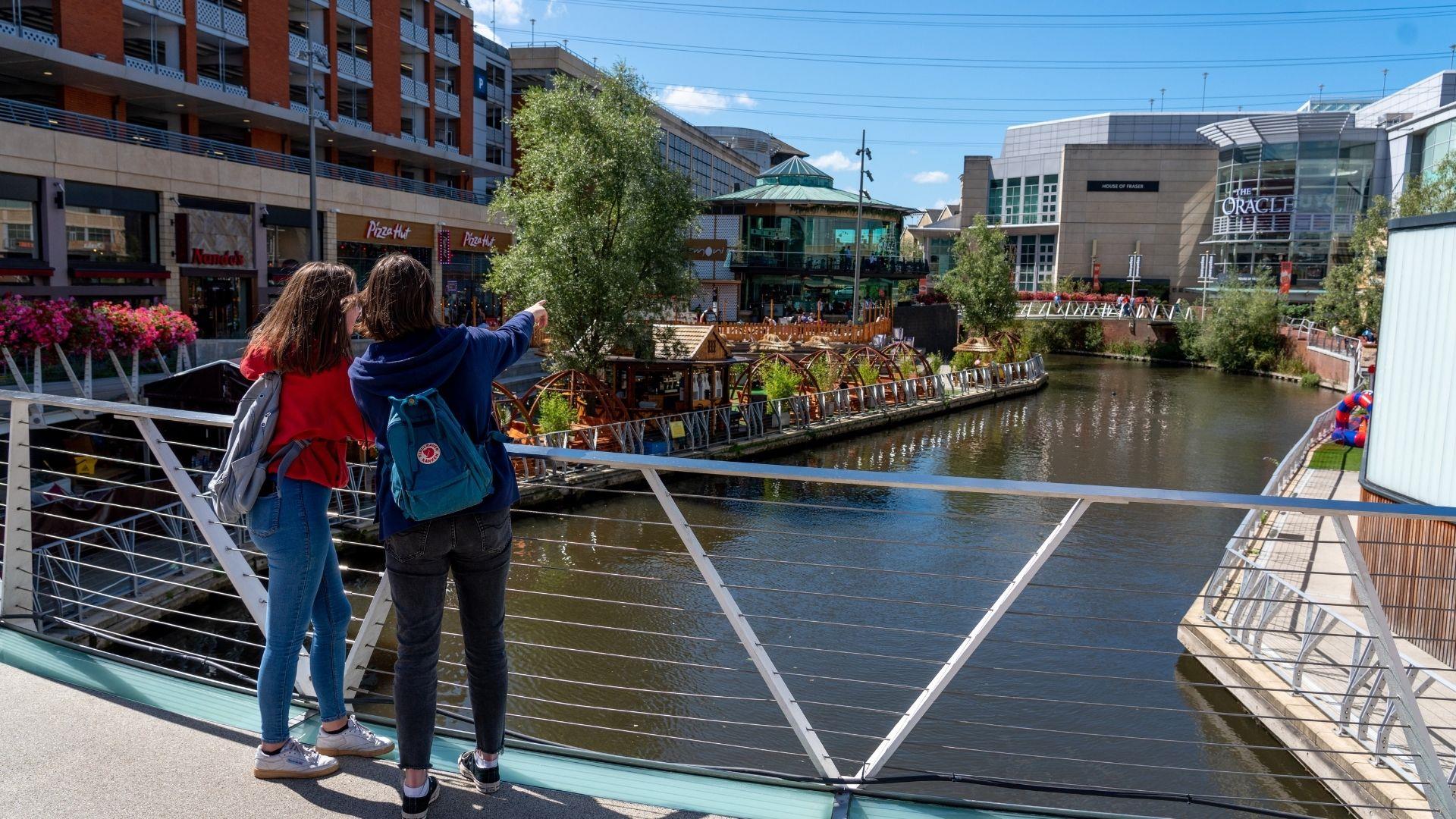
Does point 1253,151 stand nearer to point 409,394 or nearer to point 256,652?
point 256,652

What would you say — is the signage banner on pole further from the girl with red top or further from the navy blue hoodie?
the navy blue hoodie

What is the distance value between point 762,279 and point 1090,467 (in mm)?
37196

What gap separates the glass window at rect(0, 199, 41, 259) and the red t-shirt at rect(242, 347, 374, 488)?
2533cm

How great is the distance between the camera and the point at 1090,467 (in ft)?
82.4

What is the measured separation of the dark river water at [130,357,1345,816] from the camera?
785 centimetres

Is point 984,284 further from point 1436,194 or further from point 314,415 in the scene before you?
point 314,415

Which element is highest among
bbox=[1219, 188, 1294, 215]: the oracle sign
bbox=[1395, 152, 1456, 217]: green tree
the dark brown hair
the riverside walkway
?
bbox=[1219, 188, 1294, 215]: the oracle sign

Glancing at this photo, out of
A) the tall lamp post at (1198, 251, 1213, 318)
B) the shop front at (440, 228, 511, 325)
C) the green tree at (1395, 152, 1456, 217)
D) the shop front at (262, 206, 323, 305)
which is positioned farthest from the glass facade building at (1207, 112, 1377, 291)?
the shop front at (262, 206, 323, 305)

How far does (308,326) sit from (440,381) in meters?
0.51

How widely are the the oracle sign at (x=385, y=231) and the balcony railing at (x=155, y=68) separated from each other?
24.4 ft

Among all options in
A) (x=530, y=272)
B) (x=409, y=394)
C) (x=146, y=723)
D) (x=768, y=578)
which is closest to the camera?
(x=409, y=394)

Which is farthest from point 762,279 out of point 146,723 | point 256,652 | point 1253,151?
point 146,723

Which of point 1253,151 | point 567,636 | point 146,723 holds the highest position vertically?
point 1253,151

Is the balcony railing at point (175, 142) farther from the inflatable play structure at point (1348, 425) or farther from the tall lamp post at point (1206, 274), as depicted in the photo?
the tall lamp post at point (1206, 274)
